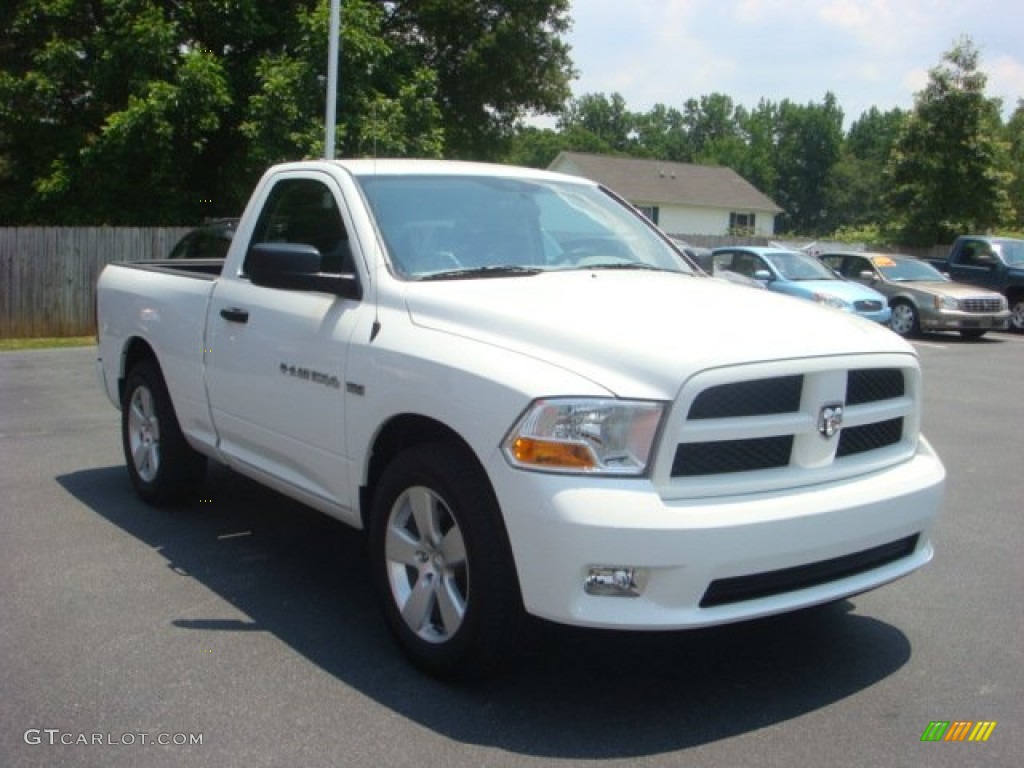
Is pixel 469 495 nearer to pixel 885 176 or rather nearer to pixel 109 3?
pixel 109 3

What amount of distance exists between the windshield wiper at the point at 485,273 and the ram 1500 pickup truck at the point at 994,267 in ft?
64.9

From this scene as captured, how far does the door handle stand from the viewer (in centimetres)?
523

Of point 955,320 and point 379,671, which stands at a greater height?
point 955,320

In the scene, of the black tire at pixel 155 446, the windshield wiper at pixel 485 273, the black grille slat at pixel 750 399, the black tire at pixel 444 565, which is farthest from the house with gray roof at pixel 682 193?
the black grille slat at pixel 750 399

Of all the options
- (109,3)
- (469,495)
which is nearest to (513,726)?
(469,495)

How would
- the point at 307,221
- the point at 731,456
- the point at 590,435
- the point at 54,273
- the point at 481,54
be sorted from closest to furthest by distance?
the point at 590,435 < the point at 731,456 < the point at 307,221 < the point at 54,273 < the point at 481,54

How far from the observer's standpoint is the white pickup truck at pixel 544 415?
137 inches

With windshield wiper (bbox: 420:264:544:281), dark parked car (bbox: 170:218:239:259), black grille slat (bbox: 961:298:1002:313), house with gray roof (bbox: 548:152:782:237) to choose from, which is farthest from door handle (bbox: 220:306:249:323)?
house with gray roof (bbox: 548:152:782:237)

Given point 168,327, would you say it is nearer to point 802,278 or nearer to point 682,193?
point 802,278

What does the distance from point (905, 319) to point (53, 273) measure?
49.4 feet

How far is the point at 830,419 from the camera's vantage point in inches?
151

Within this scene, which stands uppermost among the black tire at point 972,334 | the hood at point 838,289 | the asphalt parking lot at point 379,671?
the hood at point 838,289

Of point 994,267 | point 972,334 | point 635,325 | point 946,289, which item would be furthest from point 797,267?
point 635,325

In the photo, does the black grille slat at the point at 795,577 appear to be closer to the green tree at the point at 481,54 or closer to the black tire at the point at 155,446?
the black tire at the point at 155,446
